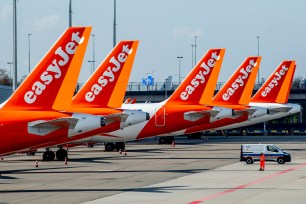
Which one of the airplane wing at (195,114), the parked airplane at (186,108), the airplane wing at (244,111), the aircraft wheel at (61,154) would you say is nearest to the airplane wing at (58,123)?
the aircraft wheel at (61,154)

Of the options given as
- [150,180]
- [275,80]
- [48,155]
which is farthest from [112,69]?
[275,80]

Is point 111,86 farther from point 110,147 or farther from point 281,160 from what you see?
point 110,147

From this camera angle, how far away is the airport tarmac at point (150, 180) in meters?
44.5

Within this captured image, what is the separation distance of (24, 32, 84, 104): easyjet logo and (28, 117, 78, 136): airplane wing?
136 centimetres

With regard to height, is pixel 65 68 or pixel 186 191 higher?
pixel 65 68

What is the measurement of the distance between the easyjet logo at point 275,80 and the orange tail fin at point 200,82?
2838 cm

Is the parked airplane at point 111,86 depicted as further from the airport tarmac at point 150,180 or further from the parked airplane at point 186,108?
the parked airplane at point 186,108

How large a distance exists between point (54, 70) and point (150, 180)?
11158mm

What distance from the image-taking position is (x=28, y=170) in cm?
6262

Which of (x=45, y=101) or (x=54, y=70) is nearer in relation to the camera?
(x=45, y=101)

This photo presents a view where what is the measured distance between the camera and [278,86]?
110938 mm

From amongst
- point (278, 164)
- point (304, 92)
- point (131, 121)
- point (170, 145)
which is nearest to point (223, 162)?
point (278, 164)

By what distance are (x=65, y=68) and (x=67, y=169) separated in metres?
17.8

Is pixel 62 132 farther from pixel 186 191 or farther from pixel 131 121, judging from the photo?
pixel 131 121
